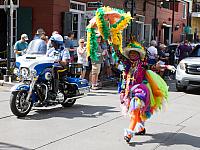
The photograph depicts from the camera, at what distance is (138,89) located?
20.9 feet

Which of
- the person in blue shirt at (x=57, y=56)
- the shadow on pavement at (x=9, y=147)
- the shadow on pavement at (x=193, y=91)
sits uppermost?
the person in blue shirt at (x=57, y=56)

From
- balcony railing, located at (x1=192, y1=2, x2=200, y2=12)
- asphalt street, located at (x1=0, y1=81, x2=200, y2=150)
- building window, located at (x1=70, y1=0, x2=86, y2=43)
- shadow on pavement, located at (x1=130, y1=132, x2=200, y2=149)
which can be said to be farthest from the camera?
balcony railing, located at (x1=192, y1=2, x2=200, y2=12)

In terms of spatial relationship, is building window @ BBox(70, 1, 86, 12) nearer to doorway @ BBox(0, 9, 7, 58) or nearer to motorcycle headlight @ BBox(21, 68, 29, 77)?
doorway @ BBox(0, 9, 7, 58)

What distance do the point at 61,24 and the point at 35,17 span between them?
1125mm

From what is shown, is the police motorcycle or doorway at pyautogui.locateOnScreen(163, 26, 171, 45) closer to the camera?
the police motorcycle

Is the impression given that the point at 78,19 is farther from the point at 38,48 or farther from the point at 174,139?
the point at 174,139

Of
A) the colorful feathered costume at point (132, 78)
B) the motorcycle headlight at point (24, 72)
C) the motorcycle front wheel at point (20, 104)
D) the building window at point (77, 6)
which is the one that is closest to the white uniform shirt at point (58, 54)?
the motorcycle headlight at point (24, 72)

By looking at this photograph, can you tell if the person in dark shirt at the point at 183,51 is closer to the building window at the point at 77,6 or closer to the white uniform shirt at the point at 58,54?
the building window at the point at 77,6

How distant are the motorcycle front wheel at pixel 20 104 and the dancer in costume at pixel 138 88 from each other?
2.41 metres

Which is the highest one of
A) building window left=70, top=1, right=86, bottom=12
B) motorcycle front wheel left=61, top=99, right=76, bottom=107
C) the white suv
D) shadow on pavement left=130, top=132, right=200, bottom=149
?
building window left=70, top=1, right=86, bottom=12

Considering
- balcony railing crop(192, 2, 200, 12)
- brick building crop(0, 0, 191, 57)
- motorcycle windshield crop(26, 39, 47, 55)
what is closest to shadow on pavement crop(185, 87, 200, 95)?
brick building crop(0, 0, 191, 57)

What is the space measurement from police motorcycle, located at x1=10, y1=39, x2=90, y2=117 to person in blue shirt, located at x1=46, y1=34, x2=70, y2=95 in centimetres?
9

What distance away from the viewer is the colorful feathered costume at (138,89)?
6.36 metres

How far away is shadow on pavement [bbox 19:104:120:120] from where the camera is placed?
27.1 ft
